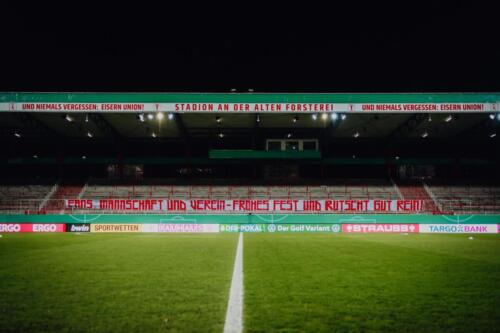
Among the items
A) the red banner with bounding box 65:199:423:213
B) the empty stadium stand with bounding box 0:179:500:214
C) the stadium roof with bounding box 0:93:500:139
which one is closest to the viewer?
the stadium roof with bounding box 0:93:500:139

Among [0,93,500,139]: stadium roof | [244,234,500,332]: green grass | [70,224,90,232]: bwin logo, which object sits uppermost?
[0,93,500,139]: stadium roof

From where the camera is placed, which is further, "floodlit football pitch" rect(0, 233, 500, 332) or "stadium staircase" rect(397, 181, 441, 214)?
"stadium staircase" rect(397, 181, 441, 214)

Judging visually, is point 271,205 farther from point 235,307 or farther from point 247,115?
point 235,307

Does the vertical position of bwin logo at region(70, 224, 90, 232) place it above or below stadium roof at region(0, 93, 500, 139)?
below

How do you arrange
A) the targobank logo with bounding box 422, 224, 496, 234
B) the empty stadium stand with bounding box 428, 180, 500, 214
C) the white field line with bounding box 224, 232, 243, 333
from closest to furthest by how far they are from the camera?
1. the white field line with bounding box 224, 232, 243, 333
2. the targobank logo with bounding box 422, 224, 496, 234
3. the empty stadium stand with bounding box 428, 180, 500, 214

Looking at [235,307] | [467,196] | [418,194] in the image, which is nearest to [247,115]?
[418,194]

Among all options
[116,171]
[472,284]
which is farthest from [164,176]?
[472,284]

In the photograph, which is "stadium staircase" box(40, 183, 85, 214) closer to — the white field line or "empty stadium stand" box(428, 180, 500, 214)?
the white field line

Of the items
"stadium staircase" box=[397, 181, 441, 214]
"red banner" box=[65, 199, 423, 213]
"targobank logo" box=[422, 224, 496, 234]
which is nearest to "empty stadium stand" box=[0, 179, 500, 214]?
"stadium staircase" box=[397, 181, 441, 214]

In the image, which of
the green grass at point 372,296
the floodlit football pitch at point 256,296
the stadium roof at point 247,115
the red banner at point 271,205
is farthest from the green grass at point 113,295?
the red banner at point 271,205

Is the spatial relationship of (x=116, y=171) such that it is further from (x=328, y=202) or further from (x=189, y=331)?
(x=189, y=331)

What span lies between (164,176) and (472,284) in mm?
30270

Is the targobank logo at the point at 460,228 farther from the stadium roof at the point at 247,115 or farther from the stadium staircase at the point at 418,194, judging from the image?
the stadium roof at the point at 247,115

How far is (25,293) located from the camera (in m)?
4.86
